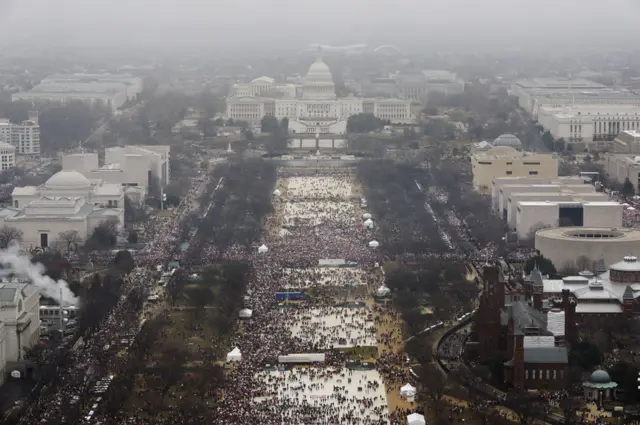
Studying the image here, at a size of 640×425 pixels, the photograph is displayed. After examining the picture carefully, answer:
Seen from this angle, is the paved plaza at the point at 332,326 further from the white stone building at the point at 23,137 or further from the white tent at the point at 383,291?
the white stone building at the point at 23,137

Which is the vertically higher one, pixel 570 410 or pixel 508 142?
pixel 508 142

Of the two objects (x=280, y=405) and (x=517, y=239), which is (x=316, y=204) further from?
(x=280, y=405)

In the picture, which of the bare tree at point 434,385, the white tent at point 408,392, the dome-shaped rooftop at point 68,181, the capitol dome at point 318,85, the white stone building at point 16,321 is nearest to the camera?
the bare tree at point 434,385

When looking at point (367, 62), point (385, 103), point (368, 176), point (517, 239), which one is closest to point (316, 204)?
point (368, 176)

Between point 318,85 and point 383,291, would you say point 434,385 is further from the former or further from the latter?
point 318,85

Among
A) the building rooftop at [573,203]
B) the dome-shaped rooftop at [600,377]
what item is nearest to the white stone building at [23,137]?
the building rooftop at [573,203]

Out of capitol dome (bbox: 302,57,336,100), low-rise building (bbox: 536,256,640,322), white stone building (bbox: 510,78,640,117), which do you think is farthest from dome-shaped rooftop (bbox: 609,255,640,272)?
capitol dome (bbox: 302,57,336,100)

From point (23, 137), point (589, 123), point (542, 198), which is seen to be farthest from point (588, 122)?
point (542, 198)

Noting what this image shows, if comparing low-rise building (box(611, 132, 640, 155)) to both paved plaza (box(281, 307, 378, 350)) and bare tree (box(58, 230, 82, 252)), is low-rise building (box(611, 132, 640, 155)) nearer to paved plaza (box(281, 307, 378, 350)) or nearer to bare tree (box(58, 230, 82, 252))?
bare tree (box(58, 230, 82, 252))
